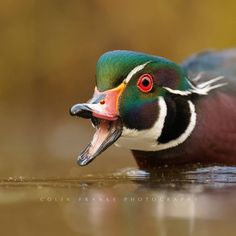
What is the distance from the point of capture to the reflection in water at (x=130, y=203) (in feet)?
13.9

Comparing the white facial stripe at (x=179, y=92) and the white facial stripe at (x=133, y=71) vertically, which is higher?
the white facial stripe at (x=133, y=71)

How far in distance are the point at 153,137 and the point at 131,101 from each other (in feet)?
1.01

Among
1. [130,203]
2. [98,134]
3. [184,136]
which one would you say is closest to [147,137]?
[184,136]

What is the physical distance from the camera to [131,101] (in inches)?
223

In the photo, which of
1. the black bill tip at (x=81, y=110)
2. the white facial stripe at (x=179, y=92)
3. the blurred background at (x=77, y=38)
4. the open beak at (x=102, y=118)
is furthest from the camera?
the blurred background at (x=77, y=38)

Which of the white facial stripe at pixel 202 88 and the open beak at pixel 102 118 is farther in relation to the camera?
the white facial stripe at pixel 202 88

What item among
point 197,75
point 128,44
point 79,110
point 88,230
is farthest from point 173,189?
point 128,44

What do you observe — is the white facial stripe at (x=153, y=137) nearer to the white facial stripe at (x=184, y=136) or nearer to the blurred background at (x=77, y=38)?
the white facial stripe at (x=184, y=136)

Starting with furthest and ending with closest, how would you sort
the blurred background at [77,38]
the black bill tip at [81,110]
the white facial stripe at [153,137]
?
the blurred background at [77,38], the white facial stripe at [153,137], the black bill tip at [81,110]

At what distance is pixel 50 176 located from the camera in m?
6.30

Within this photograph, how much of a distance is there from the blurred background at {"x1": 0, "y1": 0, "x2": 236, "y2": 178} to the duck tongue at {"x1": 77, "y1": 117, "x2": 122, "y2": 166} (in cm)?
520

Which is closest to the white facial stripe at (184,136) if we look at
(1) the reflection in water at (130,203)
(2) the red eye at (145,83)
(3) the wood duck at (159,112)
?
(3) the wood duck at (159,112)

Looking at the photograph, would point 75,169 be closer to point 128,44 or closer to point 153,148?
point 153,148

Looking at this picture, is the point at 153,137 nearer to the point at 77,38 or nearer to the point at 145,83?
the point at 145,83
